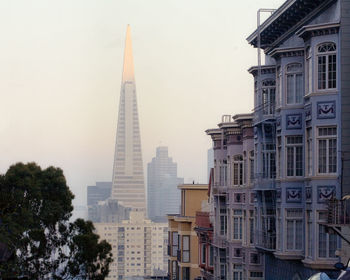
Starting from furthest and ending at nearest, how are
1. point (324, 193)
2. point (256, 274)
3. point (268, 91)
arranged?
point (256, 274) < point (268, 91) < point (324, 193)

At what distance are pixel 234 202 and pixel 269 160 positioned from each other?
28.4ft

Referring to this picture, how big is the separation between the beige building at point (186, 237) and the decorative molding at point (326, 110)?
3609 cm

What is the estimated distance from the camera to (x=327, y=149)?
32250 mm

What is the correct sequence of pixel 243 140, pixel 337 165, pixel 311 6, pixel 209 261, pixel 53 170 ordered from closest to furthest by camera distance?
pixel 337 165 < pixel 311 6 < pixel 53 170 < pixel 243 140 < pixel 209 261

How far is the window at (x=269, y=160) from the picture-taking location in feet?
133

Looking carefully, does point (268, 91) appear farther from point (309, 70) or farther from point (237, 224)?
point (237, 224)

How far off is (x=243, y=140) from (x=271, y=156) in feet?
20.4

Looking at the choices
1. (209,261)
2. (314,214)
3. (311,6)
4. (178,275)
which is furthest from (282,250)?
(178,275)

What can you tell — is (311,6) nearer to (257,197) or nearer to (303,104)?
(303,104)

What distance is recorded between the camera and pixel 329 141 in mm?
32344

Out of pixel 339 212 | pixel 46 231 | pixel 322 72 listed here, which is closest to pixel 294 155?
pixel 322 72

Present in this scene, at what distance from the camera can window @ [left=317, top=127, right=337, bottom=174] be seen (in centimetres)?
3216

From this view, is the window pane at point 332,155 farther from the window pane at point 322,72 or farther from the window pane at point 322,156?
the window pane at point 322,72

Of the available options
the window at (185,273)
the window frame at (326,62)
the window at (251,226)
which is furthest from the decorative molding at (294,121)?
the window at (185,273)
